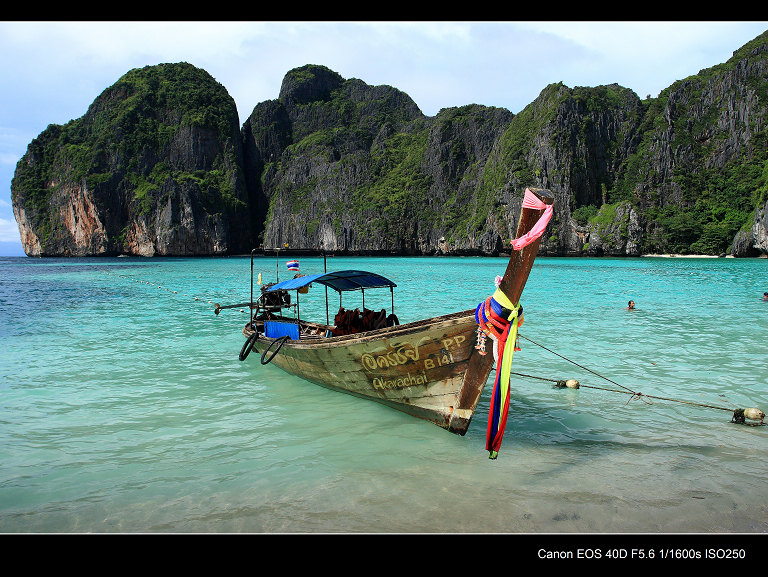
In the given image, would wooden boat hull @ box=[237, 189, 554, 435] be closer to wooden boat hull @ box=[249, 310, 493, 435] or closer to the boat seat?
wooden boat hull @ box=[249, 310, 493, 435]

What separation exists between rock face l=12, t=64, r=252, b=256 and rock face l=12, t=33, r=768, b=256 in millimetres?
439

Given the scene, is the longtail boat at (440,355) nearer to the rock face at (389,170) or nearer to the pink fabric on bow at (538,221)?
the pink fabric on bow at (538,221)

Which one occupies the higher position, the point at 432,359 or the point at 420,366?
the point at 432,359

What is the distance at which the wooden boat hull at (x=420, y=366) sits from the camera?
6.04 metres

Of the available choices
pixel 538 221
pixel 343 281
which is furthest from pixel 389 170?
pixel 538 221

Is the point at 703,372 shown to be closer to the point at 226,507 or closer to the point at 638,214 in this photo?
the point at 226,507

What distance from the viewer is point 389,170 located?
139750mm

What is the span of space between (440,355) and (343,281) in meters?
4.51

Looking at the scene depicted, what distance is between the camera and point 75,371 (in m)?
10.5

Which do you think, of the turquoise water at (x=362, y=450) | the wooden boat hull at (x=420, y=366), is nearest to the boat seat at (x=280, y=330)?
the turquoise water at (x=362, y=450)

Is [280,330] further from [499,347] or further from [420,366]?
[499,347]

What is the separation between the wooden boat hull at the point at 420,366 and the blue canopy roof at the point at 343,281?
1.98 metres
